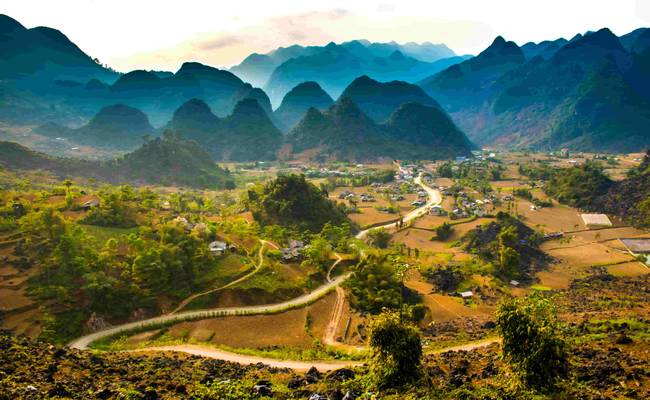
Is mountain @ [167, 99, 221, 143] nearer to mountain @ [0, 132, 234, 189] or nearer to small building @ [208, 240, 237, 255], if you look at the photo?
mountain @ [0, 132, 234, 189]

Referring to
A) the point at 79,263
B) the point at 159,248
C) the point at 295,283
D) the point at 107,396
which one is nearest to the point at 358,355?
the point at 295,283

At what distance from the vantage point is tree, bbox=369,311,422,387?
2138 centimetres

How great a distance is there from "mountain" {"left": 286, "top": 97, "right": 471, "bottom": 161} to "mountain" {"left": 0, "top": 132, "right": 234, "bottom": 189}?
5667 cm

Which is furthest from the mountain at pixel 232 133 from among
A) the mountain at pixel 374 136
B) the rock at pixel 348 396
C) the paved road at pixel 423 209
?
the rock at pixel 348 396

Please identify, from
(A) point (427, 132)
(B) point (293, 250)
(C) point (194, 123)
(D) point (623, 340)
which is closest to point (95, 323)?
(B) point (293, 250)

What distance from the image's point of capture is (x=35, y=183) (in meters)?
92.9

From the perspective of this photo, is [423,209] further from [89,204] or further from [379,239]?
[89,204]

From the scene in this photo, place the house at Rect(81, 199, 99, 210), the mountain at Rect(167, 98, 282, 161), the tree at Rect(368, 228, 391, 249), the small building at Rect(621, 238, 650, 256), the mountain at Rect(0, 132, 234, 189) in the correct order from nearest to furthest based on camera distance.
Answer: the house at Rect(81, 199, 99, 210) → the small building at Rect(621, 238, 650, 256) → the tree at Rect(368, 228, 391, 249) → the mountain at Rect(0, 132, 234, 189) → the mountain at Rect(167, 98, 282, 161)

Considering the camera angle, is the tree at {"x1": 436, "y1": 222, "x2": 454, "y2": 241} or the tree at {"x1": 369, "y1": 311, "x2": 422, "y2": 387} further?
the tree at {"x1": 436, "y1": 222, "x2": 454, "y2": 241}

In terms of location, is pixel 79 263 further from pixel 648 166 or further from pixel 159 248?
pixel 648 166

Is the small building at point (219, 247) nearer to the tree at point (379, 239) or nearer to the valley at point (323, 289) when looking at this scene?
the valley at point (323, 289)

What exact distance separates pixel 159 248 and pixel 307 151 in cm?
13755

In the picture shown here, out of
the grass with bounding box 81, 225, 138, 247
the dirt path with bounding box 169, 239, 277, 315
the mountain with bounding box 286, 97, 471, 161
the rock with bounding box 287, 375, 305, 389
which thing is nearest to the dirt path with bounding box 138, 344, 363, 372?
the rock with bounding box 287, 375, 305, 389

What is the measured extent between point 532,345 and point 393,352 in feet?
22.2
